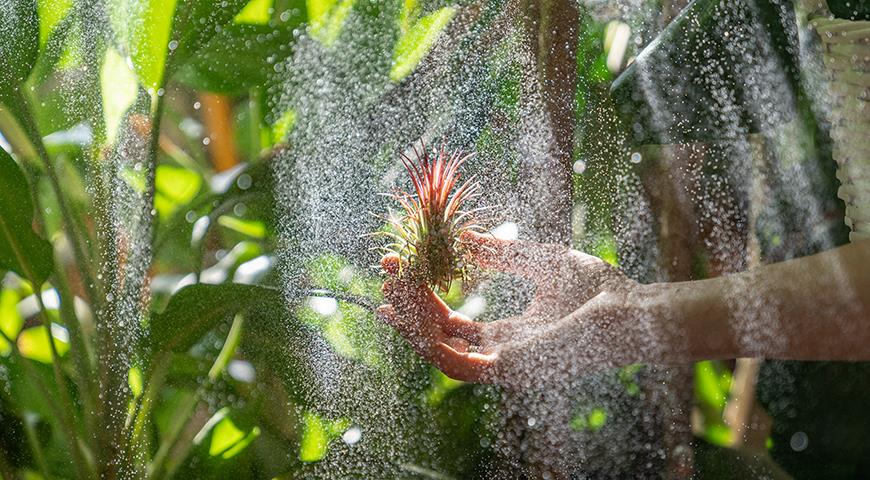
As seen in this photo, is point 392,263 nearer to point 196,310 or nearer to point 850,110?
point 196,310

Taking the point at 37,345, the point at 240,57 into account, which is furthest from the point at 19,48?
the point at 37,345

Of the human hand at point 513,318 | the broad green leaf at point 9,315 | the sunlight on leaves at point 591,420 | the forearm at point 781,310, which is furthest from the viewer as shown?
the broad green leaf at point 9,315

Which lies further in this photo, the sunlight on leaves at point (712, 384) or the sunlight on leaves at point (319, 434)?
the sunlight on leaves at point (319, 434)

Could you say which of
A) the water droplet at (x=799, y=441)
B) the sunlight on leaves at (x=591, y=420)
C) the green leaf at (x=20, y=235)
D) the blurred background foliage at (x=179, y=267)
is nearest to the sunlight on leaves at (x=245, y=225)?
the blurred background foliage at (x=179, y=267)

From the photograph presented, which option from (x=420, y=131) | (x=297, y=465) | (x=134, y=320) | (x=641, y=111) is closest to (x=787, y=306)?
(x=641, y=111)

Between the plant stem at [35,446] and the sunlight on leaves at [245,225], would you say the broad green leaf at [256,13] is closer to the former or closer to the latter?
the sunlight on leaves at [245,225]

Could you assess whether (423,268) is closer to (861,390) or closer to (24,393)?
(861,390)
